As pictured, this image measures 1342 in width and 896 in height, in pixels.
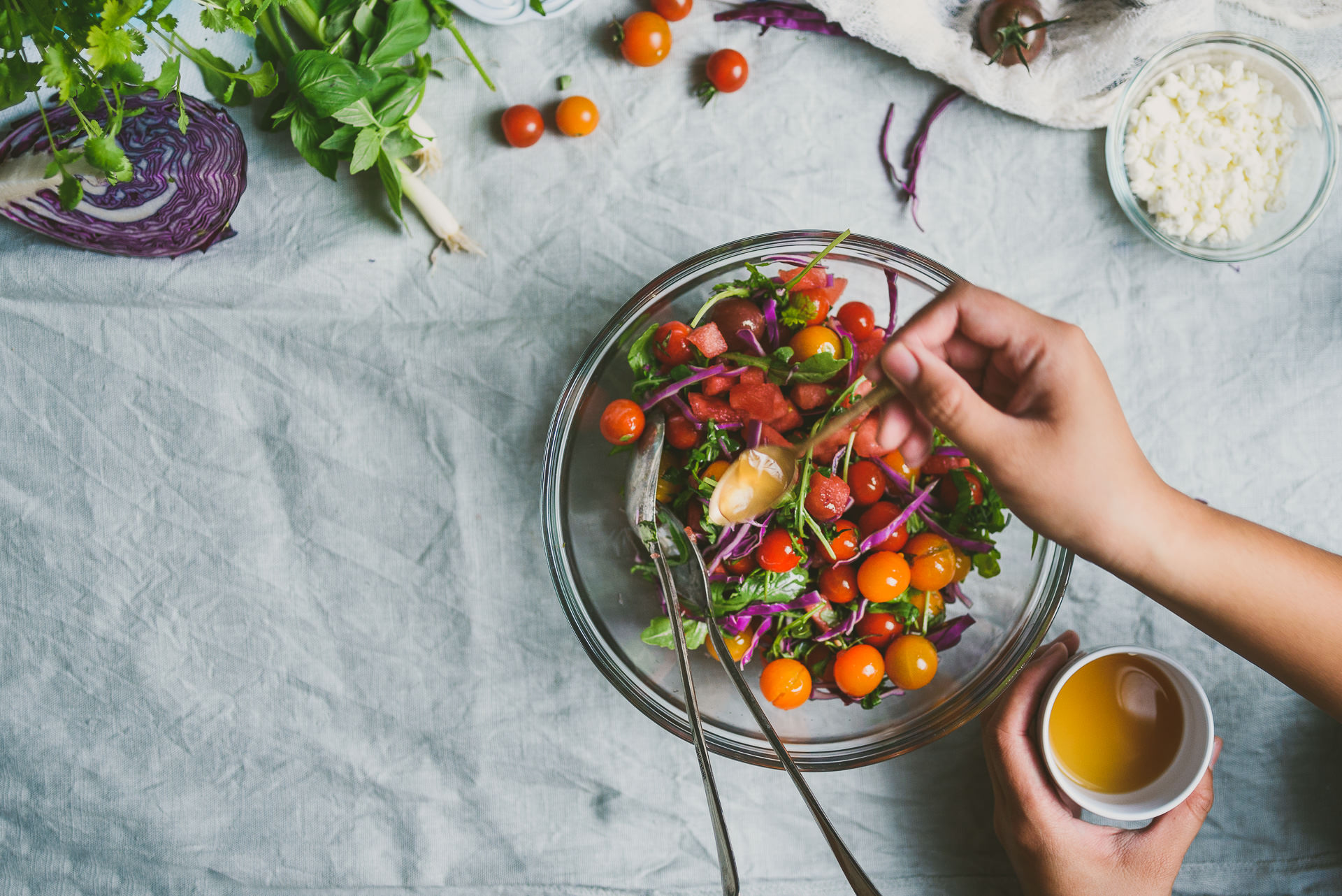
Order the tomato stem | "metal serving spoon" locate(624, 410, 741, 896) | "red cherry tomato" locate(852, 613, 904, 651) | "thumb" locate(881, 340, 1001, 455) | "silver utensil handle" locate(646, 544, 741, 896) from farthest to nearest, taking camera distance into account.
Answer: the tomato stem, "red cherry tomato" locate(852, 613, 904, 651), "metal serving spoon" locate(624, 410, 741, 896), "silver utensil handle" locate(646, 544, 741, 896), "thumb" locate(881, 340, 1001, 455)

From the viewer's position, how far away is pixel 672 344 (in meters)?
1.24

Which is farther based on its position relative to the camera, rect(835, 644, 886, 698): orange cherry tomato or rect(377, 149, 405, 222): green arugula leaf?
rect(377, 149, 405, 222): green arugula leaf

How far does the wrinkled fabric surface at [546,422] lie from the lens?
148 centimetres

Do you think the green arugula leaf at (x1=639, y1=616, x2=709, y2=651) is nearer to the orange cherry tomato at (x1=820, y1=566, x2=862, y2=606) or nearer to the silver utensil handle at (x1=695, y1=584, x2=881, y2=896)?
the silver utensil handle at (x1=695, y1=584, x2=881, y2=896)

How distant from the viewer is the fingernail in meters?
1.01

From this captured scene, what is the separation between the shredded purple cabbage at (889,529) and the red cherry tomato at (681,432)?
0.29 m

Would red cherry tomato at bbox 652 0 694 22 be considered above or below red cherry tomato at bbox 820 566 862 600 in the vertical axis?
above

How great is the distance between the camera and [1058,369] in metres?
1.01

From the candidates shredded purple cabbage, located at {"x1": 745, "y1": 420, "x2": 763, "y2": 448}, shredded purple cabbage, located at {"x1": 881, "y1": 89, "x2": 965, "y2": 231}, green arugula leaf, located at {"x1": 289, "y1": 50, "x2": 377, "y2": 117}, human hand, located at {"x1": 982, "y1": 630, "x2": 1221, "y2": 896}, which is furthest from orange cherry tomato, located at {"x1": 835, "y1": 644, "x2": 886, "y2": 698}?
green arugula leaf, located at {"x1": 289, "y1": 50, "x2": 377, "y2": 117}

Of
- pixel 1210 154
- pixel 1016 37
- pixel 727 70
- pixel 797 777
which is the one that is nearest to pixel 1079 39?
pixel 1016 37

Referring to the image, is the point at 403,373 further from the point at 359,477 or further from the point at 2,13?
the point at 2,13

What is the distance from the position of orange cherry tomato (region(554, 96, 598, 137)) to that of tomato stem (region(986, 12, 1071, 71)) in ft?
2.23

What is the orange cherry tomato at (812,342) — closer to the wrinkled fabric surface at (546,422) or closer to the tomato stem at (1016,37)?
the wrinkled fabric surface at (546,422)

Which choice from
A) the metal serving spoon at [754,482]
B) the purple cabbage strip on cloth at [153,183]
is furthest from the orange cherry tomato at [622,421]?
the purple cabbage strip on cloth at [153,183]
